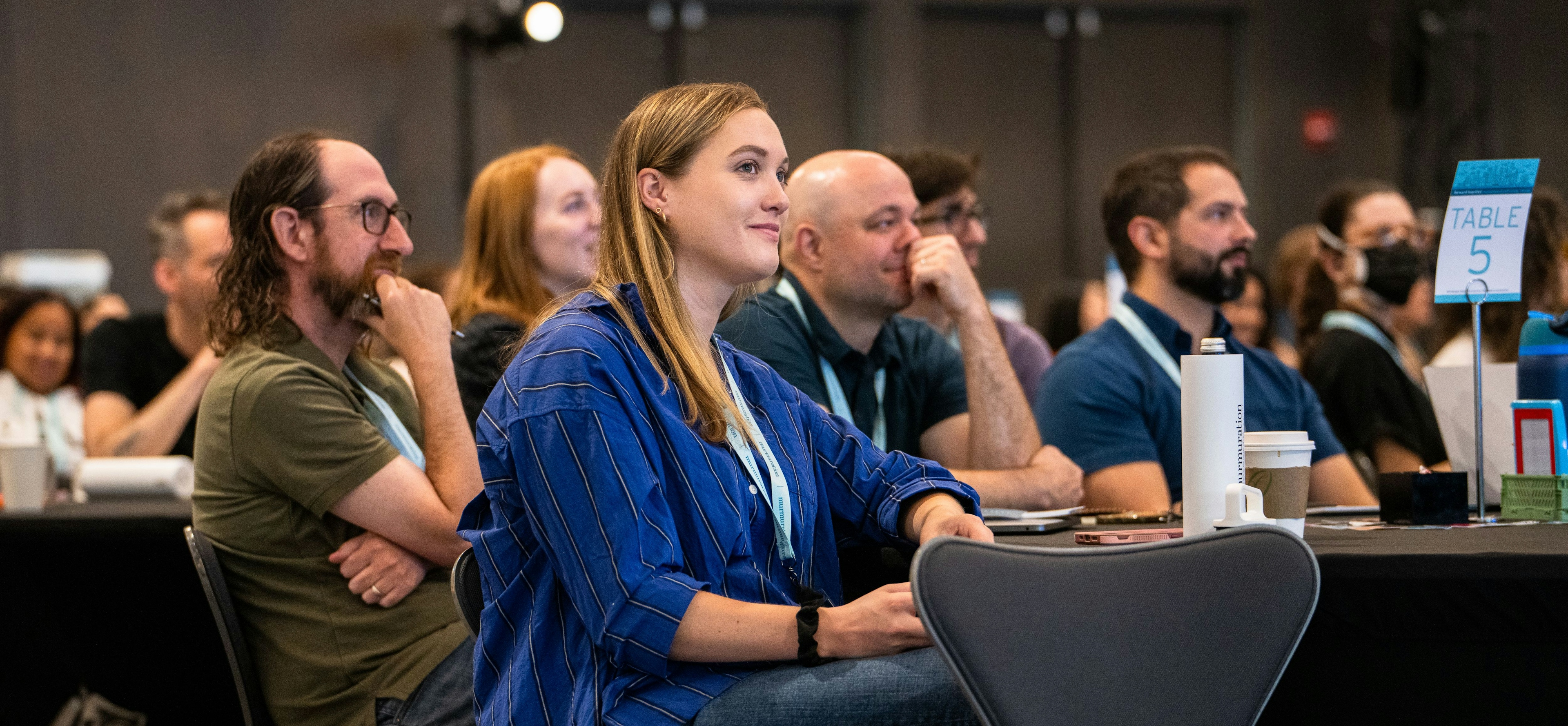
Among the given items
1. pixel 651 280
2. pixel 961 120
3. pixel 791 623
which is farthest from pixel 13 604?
pixel 961 120

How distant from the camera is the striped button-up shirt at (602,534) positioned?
149 cm

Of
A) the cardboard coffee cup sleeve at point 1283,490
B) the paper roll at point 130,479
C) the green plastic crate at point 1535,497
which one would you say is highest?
the cardboard coffee cup sleeve at point 1283,490

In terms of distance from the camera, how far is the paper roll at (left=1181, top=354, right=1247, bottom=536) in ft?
5.50

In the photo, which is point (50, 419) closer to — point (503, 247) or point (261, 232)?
point (503, 247)

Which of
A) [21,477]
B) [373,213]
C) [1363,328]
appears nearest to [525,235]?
[373,213]

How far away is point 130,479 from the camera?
9.48 ft

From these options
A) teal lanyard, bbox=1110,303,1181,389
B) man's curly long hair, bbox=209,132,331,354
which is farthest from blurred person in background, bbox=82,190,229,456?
teal lanyard, bbox=1110,303,1181,389

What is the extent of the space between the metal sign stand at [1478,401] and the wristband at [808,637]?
110cm

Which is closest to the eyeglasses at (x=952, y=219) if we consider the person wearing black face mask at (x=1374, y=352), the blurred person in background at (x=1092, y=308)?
the person wearing black face mask at (x=1374, y=352)

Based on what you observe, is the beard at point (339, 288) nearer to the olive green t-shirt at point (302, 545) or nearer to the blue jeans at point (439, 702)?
the olive green t-shirt at point (302, 545)

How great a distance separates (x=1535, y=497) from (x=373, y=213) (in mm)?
1928

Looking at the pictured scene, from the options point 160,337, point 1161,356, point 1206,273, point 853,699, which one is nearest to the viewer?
point 853,699

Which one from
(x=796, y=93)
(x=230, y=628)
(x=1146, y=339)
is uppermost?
(x=796, y=93)

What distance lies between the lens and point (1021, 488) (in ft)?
8.07
